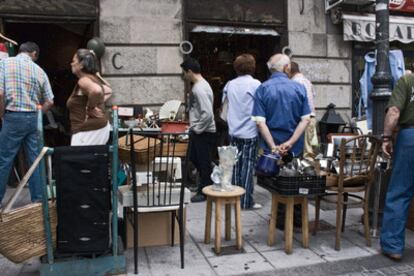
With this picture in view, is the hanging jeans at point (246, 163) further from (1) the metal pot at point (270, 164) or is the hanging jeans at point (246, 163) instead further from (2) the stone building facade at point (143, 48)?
(2) the stone building facade at point (143, 48)

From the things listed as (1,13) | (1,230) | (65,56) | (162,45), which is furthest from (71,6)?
(1,230)

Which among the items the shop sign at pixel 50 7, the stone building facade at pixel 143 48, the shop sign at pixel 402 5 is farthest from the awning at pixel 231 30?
the shop sign at pixel 402 5

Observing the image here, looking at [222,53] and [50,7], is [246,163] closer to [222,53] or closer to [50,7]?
[50,7]

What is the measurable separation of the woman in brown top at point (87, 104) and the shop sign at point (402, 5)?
663 centimetres

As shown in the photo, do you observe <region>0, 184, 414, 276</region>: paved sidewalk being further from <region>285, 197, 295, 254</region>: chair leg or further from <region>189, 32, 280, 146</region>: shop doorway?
<region>189, 32, 280, 146</region>: shop doorway

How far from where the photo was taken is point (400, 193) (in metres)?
3.73

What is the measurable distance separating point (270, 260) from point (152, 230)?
1.16m

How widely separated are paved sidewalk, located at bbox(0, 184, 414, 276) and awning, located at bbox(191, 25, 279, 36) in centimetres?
385

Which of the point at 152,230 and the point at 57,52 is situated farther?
the point at 57,52

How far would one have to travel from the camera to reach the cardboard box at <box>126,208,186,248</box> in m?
3.96

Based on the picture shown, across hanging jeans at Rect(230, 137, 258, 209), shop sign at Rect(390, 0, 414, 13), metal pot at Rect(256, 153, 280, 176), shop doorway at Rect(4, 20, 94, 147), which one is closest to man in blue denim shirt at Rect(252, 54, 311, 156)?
metal pot at Rect(256, 153, 280, 176)

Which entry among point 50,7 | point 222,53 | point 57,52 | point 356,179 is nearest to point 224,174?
point 356,179

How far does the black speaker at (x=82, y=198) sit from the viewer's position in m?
3.07

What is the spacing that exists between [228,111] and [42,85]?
2349 millimetres
